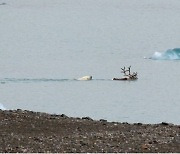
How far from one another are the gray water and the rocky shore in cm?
512

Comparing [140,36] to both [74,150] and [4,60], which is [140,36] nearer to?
[4,60]

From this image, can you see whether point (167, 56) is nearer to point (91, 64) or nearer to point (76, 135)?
point (91, 64)

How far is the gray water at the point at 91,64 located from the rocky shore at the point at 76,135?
5.12m

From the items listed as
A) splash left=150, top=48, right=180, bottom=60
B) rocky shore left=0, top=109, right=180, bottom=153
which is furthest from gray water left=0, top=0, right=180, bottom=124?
rocky shore left=0, top=109, right=180, bottom=153

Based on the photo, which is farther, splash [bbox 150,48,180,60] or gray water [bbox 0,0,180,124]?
splash [bbox 150,48,180,60]

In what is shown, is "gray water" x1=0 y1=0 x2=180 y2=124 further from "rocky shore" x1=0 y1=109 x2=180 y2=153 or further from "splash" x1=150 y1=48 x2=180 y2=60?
"rocky shore" x1=0 y1=109 x2=180 y2=153

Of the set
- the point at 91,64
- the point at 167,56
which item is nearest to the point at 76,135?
the point at 91,64

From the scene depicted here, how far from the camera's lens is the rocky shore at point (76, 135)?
1051cm

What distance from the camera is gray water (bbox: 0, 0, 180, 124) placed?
70.4 ft

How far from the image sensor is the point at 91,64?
3397 cm

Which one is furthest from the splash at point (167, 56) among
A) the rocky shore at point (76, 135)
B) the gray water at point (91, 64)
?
the rocky shore at point (76, 135)

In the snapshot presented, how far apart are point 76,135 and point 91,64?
22.3 meters

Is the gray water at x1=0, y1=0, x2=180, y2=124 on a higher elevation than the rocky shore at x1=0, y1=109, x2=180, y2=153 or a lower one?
higher

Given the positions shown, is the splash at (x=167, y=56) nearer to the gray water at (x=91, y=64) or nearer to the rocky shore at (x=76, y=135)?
the gray water at (x=91, y=64)
